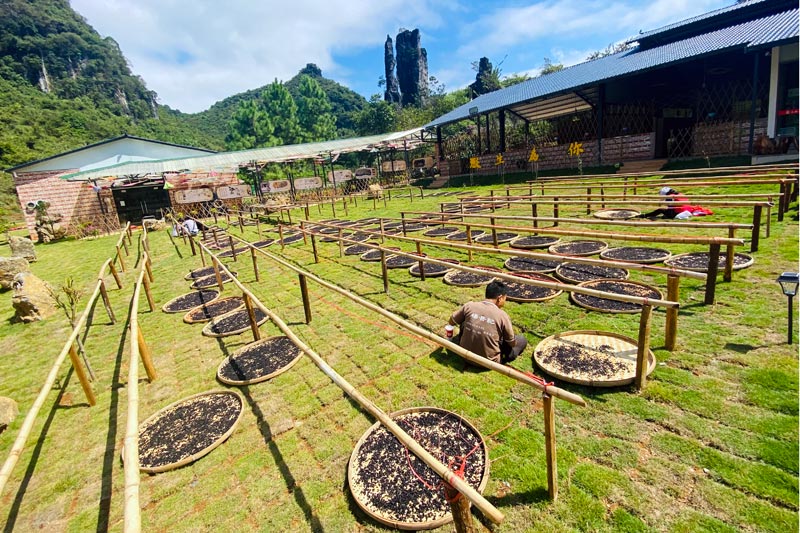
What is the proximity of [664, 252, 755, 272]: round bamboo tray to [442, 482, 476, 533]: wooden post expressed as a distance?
6.02 metres

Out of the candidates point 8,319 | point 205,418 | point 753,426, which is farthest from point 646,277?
point 8,319

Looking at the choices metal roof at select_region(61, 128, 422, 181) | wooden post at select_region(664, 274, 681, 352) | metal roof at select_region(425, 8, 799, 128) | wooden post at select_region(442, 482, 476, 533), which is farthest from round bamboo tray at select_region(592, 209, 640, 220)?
metal roof at select_region(61, 128, 422, 181)

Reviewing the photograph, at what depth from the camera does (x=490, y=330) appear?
4375mm

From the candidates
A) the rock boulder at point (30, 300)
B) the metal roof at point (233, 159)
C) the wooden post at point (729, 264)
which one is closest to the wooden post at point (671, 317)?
the wooden post at point (729, 264)

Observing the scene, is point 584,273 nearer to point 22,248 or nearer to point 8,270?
point 8,270

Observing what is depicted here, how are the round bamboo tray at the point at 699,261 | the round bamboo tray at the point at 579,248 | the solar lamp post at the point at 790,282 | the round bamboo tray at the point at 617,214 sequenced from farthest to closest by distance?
the round bamboo tray at the point at 617,214 → the round bamboo tray at the point at 579,248 → the round bamboo tray at the point at 699,261 → the solar lamp post at the point at 790,282

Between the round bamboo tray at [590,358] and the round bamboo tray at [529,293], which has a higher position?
the round bamboo tray at [529,293]

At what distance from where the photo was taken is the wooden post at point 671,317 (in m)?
4.14

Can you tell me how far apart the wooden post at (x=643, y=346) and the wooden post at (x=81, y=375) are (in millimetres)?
6417

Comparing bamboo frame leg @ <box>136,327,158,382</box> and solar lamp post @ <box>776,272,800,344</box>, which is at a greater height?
solar lamp post @ <box>776,272,800,344</box>

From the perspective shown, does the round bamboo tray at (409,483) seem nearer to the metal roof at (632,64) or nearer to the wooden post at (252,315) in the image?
the wooden post at (252,315)

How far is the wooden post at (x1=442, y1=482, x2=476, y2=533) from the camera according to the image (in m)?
2.00

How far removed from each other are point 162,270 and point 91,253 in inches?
347

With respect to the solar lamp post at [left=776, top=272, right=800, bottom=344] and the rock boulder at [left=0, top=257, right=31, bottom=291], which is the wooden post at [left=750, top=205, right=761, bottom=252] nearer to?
the solar lamp post at [left=776, top=272, right=800, bottom=344]
